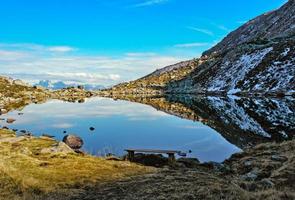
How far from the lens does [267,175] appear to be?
25516 millimetres

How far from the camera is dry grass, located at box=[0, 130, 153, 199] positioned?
67.0 ft

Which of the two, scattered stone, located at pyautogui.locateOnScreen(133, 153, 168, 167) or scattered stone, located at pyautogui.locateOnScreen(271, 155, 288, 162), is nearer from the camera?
scattered stone, located at pyautogui.locateOnScreen(271, 155, 288, 162)

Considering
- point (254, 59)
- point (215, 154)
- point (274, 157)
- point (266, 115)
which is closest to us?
point (274, 157)

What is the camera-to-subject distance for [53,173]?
2422cm

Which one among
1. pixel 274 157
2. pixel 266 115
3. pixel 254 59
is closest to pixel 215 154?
pixel 274 157

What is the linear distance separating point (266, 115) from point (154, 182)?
60.2m

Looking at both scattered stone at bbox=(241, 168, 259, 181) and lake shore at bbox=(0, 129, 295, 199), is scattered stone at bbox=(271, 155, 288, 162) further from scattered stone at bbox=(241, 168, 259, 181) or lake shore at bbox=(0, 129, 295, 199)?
scattered stone at bbox=(241, 168, 259, 181)

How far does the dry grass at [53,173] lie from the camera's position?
2042 centimetres

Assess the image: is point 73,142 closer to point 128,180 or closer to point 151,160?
point 151,160

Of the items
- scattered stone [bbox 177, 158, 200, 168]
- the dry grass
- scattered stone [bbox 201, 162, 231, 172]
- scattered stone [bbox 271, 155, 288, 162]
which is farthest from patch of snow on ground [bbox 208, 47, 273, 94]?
the dry grass

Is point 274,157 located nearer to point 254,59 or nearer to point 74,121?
point 74,121

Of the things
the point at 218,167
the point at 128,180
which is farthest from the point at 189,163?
the point at 128,180

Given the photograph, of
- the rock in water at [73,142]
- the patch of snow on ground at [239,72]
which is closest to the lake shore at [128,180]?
the rock in water at [73,142]

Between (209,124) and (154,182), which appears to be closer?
(154,182)
